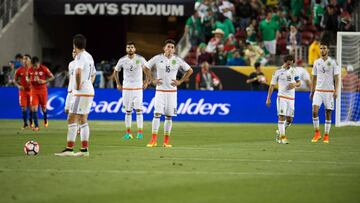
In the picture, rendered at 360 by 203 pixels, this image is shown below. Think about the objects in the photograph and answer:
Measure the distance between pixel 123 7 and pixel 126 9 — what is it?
0.16m

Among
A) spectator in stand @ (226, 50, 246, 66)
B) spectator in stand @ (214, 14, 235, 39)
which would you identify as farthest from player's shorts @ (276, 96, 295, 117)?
spectator in stand @ (214, 14, 235, 39)

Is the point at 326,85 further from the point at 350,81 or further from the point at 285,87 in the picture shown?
the point at 350,81

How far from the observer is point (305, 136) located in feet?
80.1

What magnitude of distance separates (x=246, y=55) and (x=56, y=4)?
357 inches

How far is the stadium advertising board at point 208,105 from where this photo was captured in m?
32.2

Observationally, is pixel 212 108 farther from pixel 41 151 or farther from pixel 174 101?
pixel 41 151

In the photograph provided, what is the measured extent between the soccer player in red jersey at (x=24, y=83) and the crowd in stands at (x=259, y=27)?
857 cm

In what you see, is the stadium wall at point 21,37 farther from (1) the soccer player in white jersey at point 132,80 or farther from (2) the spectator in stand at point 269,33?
(1) the soccer player in white jersey at point 132,80

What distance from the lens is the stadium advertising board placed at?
105 ft

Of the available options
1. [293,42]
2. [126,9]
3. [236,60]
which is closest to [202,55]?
[236,60]

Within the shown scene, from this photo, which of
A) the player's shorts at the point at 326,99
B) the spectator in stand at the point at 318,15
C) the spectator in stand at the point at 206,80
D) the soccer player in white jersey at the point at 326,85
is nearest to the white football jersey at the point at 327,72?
the soccer player in white jersey at the point at 326,85

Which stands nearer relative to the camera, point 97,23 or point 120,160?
point 120,160

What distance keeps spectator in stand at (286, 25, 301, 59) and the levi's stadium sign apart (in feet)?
16.4

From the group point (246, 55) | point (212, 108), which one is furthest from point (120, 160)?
point (246, 55)
